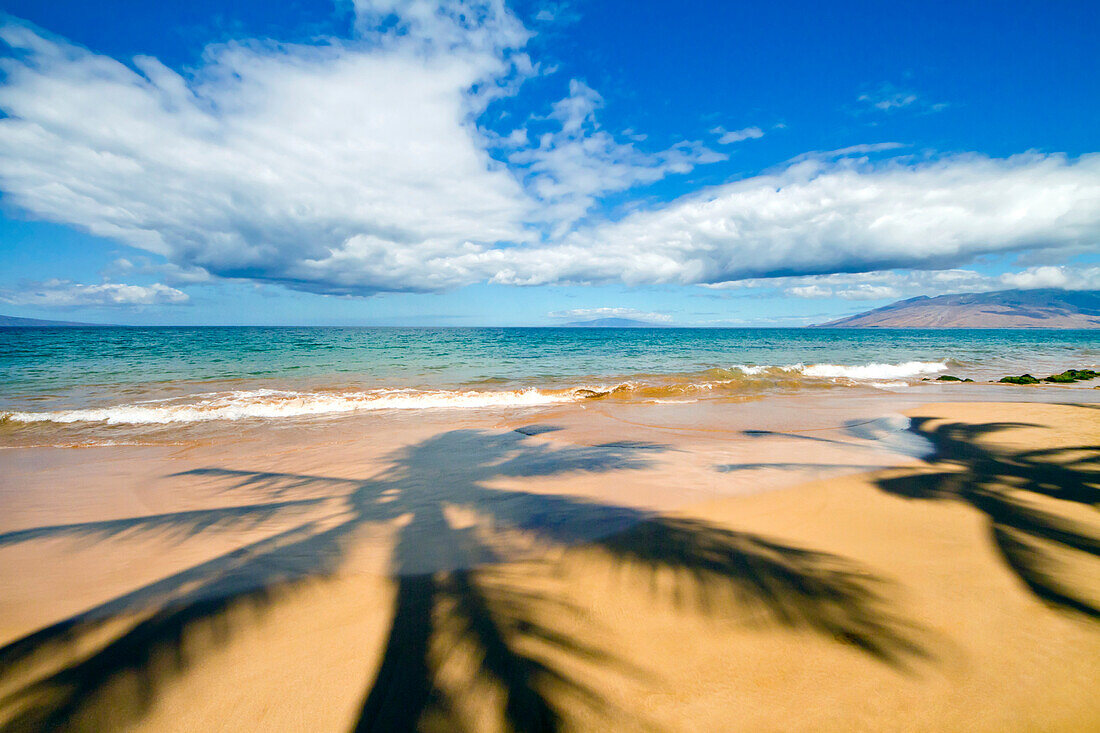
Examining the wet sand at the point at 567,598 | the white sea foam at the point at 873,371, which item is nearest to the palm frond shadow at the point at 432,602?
the wet sand at the point at 567,598

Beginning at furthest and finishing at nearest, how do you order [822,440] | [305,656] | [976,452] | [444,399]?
[444,399] → [822,440] → [976,452] → [305,656]

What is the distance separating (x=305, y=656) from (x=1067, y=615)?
5.01 m

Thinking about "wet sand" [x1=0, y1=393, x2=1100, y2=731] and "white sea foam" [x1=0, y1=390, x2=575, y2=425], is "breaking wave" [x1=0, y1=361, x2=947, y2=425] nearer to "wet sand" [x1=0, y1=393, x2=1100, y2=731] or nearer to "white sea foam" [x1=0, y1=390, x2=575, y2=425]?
"white sea foam" [x1=0, y1=390, x2=575, y2=425]

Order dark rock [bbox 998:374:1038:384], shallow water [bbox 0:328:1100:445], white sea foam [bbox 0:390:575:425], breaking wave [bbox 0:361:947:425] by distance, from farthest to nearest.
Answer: dark rock [bbox 998:374:1038:384]
shallow water [bbox 0:328:1100:445]
breaking wave [bbox 0:361:947:425]
white sea foam [bbox 0:390:575:425]

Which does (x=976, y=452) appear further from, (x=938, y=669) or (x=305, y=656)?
(x=305, y=656)

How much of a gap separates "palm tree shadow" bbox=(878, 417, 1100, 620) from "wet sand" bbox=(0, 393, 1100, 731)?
→ 0.04m

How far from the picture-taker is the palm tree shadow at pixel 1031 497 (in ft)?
10.8

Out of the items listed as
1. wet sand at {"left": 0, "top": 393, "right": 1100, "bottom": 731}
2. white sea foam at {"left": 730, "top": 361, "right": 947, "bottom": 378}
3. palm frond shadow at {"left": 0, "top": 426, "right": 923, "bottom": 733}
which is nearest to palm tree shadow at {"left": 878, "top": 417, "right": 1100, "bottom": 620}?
wet sand at {"left": 0, "top": 393, "right": 1100, "bottom": 731}

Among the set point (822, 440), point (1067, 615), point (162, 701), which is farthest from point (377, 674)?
point (822, 440)

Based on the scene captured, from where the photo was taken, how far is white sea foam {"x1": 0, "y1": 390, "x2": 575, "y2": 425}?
1187 cm

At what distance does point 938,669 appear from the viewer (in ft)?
7.92

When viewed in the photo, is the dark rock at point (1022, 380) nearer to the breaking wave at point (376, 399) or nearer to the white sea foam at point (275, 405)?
the breaking wave at point (376, 399)

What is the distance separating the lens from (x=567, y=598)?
314 centimetres

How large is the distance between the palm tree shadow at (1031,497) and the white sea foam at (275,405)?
1012cm
